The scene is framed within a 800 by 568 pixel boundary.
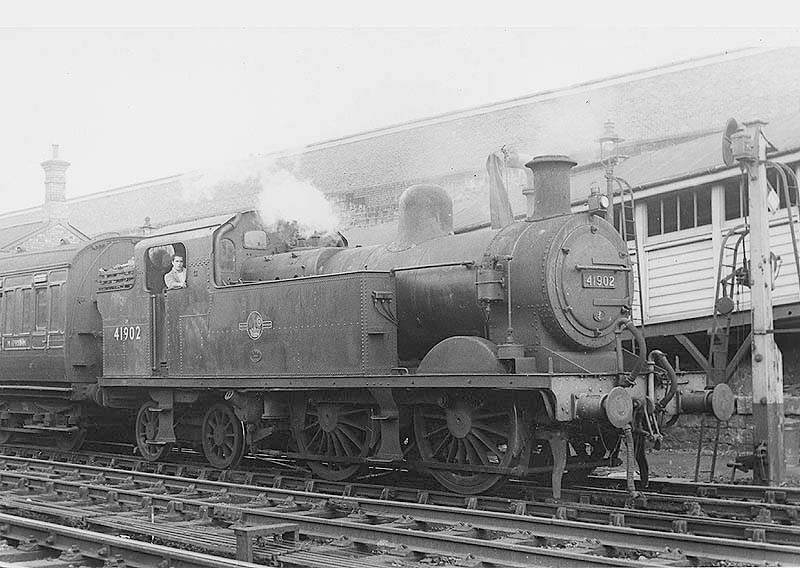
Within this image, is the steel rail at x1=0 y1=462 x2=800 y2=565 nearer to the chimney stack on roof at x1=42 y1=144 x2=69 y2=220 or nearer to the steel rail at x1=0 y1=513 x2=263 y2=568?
the steel rail at x1=0 y1=513 x2=263 y2=568

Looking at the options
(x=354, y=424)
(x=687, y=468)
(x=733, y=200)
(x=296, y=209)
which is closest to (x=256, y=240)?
(x=296, y=209)

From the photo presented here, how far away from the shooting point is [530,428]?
27.1 ft

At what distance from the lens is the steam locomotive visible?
8.23 metres

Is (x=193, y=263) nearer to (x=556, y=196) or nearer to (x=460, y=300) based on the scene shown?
(x=460, y=300)

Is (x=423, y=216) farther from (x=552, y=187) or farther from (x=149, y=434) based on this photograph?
(x=149, y=434)

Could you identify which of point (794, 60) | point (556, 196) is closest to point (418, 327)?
point (556, 196)

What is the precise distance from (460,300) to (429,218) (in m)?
1.21

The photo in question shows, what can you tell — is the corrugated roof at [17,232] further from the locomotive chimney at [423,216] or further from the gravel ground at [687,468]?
the locomotive chimney at [423,216]

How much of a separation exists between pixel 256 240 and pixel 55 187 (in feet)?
87.4

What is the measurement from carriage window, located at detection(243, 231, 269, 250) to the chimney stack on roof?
25.4m

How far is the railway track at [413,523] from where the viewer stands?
19.9ft

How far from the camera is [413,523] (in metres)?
7.33

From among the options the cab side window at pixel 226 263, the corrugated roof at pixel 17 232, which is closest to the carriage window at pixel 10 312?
the cab side window at pixel 226 263

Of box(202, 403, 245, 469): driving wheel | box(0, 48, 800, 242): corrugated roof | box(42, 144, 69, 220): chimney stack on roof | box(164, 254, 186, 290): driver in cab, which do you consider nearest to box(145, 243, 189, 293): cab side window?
box(164, 254, 186, 290): driver in cab
